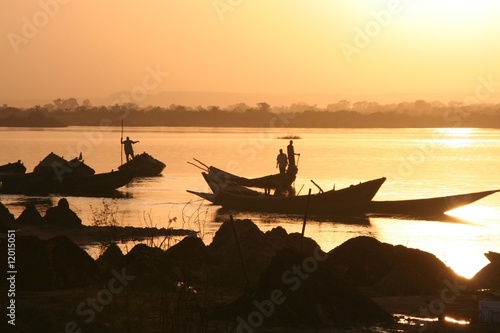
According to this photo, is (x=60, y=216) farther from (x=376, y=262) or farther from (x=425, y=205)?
(x=425, y=205)

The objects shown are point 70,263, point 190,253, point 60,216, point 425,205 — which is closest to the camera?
point 70,263

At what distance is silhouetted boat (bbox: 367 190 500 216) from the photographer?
102ft

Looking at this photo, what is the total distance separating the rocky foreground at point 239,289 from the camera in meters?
11.5

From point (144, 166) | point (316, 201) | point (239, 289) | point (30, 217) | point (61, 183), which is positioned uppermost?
point (239, 289)

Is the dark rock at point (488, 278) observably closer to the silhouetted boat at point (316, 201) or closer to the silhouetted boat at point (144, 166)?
the silhouetted boat at point (316, 201)

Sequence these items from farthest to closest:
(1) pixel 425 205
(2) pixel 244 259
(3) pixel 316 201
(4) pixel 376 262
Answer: (1) pixel 425 205 → (3) pixel 316 201 → (4) pixel 376 262 → (2) pixel 244 259

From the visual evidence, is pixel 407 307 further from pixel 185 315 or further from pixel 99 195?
pixel 99 195

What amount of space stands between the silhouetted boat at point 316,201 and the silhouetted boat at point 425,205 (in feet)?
1.86

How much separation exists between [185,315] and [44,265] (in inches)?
104

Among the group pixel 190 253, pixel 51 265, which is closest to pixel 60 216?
pixel 190 253

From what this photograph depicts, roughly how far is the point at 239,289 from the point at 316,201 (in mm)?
16929

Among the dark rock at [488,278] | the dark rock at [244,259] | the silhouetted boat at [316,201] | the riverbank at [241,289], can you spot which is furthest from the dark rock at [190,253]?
the silhouetted boat at [316,201]

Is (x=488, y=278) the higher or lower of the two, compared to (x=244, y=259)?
lower

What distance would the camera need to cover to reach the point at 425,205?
31562 mm
